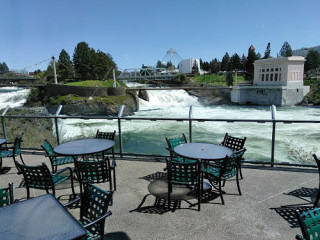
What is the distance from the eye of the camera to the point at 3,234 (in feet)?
5.57

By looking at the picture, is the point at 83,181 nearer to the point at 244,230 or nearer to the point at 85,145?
the point at 85,145

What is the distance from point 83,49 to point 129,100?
46467 mm

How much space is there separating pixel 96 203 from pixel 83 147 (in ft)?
8.10

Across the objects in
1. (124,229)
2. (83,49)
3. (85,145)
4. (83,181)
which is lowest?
(124,229)

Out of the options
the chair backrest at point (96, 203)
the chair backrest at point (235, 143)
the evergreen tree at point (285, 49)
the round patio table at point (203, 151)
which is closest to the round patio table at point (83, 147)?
the round patio table at point (203, 151)

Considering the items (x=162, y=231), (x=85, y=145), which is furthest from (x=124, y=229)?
(x=85, y=145)

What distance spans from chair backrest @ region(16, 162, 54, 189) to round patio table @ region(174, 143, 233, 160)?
2137 millimetres

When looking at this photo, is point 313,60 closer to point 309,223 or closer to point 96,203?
point 309,223

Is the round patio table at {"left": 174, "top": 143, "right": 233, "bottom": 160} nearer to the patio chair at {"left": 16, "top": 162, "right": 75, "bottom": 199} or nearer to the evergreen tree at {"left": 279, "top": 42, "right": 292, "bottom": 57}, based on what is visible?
the patio chair at {"left": 16, "top": 162, "right": 75, "bottom": 199}

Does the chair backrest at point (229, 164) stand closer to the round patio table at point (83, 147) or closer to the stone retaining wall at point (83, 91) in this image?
the round patio table at point (83, 147)

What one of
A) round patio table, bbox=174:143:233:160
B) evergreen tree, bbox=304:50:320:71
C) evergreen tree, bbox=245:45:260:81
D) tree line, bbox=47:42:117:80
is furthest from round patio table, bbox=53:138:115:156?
evergreen tree, bbox=304:50:320:71

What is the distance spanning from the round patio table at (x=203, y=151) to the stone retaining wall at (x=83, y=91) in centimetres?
3964

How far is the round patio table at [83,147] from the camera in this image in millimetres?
4160

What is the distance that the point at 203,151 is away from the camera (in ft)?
13.7
